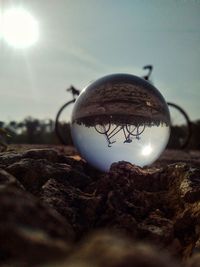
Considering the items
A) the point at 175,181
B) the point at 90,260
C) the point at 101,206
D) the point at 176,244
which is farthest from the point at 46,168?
the point at 90,260

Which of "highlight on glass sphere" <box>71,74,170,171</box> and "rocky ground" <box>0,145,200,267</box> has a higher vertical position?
"highlight on glass sphere" <box>71,74,170,171</box>

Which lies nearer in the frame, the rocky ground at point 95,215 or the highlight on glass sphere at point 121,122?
the rocky ground at point 95,215

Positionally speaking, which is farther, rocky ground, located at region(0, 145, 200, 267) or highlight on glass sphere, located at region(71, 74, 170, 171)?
highlight on glass sphere, located at region(71, 74, 170, 171)

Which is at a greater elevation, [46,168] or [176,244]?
[46,168]

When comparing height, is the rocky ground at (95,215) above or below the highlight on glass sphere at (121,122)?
below

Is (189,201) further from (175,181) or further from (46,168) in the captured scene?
(46,168)
